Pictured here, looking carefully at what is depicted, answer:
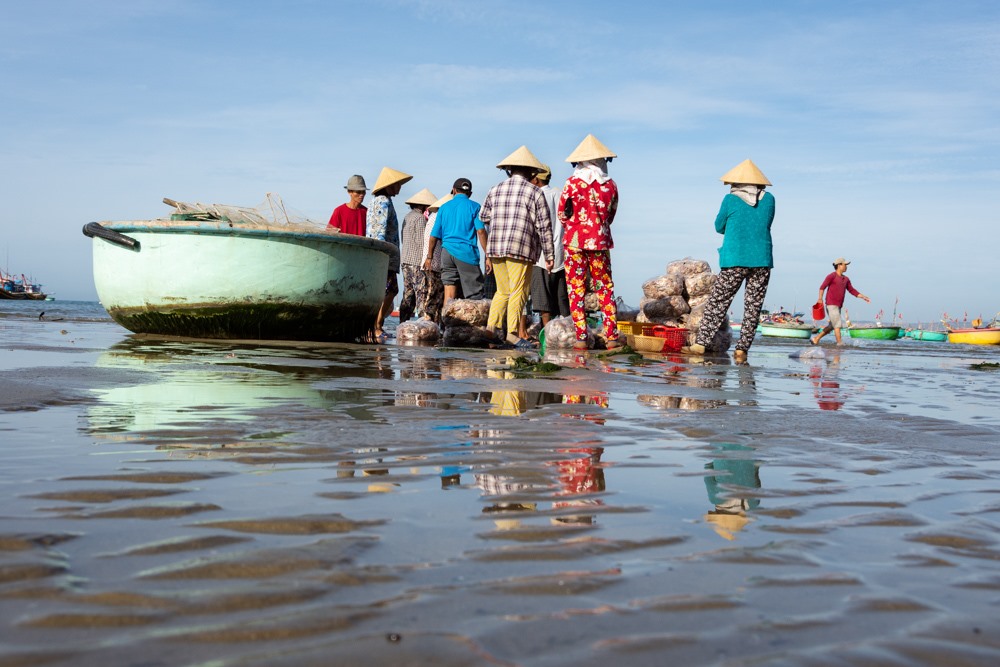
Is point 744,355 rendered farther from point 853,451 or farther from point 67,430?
point 67,430

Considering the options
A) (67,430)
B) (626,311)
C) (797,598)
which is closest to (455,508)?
(797,598)

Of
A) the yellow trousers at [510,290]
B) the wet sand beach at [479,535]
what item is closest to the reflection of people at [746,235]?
the yellow trousers at [510,290]

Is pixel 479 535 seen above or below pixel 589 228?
below

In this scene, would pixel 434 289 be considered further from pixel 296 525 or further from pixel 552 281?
pixel 296 525

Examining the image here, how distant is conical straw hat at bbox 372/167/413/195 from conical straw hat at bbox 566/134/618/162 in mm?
2831

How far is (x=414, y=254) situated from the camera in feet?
41.1

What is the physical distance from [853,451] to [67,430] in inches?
107

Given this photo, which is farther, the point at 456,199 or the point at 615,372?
the point at 456,199

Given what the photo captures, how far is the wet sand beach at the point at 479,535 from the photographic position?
125cm

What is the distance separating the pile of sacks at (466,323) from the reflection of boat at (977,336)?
27.5 m

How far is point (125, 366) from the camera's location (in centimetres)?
533

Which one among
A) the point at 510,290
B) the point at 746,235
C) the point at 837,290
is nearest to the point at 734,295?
the point at 746,235

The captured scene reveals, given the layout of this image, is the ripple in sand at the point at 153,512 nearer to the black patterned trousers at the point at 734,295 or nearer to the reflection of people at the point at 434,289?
the black patterned trousers at the point at 734,295

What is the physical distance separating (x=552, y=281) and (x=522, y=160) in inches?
76.6
